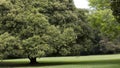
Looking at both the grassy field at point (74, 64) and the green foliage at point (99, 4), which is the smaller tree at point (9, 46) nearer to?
the grassy field at point (74, 64)

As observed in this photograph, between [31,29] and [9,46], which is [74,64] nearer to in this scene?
[31,29]

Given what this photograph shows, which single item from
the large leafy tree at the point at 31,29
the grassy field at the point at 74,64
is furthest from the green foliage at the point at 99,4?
the grassy field at the point at 74,64

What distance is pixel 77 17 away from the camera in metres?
42.0

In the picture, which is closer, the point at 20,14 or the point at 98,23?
the point at 20,14

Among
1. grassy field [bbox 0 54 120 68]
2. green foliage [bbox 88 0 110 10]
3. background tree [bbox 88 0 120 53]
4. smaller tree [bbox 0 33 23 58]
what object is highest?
green foliage [bbox 88 0 110 10]

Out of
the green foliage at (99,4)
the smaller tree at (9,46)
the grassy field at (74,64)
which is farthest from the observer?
the green foliage at (99,4)

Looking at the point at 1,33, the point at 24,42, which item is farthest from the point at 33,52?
the point at 1,33

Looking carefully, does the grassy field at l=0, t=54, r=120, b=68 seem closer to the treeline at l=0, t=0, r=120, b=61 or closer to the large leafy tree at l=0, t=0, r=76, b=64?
the treeline at l=0, t=0, r=120, b=61

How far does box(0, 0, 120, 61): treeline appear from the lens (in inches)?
1335

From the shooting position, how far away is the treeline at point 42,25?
3391 cm

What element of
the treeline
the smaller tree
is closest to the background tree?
the treeline

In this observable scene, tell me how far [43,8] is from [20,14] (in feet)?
12.8

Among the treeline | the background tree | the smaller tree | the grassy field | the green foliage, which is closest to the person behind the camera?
the grassy field

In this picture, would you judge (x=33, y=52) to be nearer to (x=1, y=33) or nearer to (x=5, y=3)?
(x=1, y=33)
